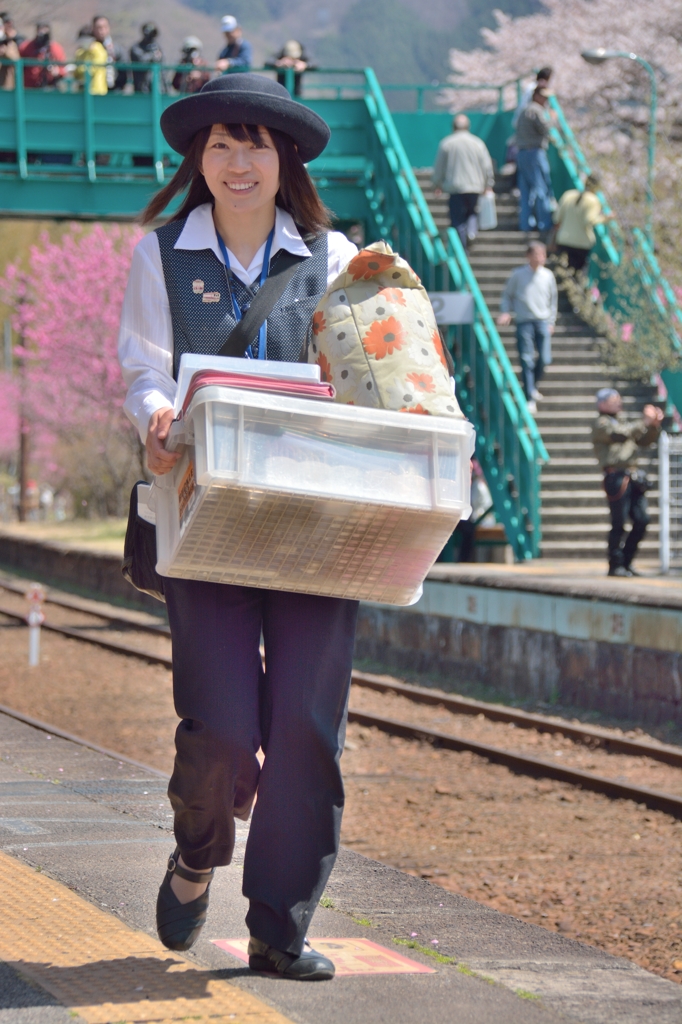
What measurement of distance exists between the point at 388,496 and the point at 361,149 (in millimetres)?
17150

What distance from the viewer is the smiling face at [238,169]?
325cm

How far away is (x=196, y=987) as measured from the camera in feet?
9.86

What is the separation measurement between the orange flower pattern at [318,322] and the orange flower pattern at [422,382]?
0.25 meters

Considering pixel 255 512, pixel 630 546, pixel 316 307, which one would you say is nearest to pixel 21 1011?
pixel 255 512

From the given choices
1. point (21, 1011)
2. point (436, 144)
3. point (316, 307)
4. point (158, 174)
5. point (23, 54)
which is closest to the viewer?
point (21, 1011)

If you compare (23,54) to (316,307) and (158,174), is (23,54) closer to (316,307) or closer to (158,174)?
(158,174)

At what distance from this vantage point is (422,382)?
9.71 feet

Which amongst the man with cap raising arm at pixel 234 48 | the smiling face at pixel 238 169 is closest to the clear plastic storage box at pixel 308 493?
the smiling face at pixel 238 169

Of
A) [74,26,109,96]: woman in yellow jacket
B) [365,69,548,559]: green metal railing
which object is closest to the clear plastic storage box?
[365,69,548,559]: green metal railing

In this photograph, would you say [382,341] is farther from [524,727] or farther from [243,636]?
[524,727]

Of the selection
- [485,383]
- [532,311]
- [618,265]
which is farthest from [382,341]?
[618,265]

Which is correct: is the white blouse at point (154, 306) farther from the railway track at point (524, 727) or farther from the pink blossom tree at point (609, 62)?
the pink blossom tree at point (609, 62)

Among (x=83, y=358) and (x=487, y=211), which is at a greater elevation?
(x=487, y=211)

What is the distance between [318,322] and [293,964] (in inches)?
54.8
